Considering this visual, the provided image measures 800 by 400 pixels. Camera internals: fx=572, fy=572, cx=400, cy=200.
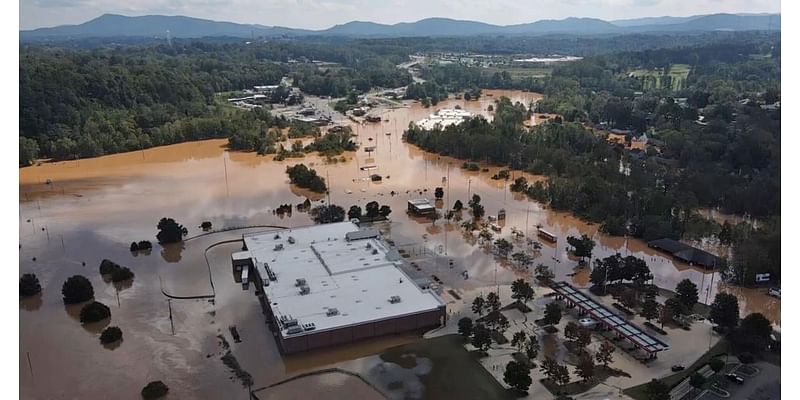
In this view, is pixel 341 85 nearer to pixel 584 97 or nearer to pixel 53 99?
pixel 584 97

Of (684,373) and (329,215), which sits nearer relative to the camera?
(684,373)

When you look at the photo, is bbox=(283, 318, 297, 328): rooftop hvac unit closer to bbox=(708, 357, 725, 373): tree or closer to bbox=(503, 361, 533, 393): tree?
bbox=(503, 361, 533, 393): tree

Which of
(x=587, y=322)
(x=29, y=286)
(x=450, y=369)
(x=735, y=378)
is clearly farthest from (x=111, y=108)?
(x=735, y=378)

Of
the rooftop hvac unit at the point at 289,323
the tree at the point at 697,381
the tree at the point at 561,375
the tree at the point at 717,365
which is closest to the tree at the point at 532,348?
the tree at the point at 561,375

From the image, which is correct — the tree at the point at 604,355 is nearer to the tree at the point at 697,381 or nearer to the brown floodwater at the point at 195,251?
the tree at the point at 697,381

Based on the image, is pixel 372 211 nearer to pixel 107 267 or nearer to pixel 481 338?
pixel 107 267

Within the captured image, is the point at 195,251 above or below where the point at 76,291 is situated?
above
